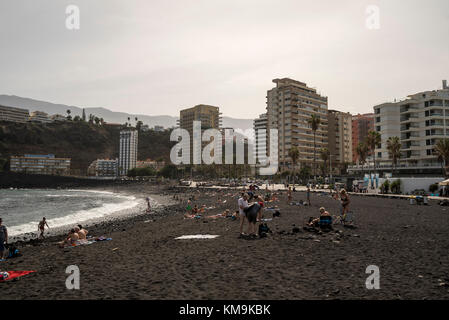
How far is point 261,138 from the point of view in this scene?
5300 inches

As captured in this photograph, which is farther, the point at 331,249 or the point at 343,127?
the point at 343,127

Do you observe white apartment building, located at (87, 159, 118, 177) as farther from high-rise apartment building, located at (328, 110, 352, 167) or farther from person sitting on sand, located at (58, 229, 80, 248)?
person sitting on sand, located at (58, 229, 80, 248)

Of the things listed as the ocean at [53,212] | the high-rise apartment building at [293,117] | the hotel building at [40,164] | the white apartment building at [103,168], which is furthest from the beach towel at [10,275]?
the white apartment building at [103,168]

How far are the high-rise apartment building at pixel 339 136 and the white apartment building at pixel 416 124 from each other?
170ft

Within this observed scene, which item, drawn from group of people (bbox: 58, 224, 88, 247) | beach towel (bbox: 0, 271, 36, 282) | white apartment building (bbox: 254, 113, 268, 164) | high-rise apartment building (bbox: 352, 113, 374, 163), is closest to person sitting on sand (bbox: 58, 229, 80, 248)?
group of people (bbox: 58, 224, 88, 247)

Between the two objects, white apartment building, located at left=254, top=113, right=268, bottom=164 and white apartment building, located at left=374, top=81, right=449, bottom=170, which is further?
white apartment building, located at left=254, top=113, right=268, bottom=164

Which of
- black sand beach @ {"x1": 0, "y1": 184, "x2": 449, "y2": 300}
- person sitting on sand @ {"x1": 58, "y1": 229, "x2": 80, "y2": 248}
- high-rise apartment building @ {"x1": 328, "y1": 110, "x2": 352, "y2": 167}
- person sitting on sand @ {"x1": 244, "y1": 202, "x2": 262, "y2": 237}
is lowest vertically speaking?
person sitting on sand @ {"x1": 58, "y1": 229, "x2": 80, "y2": 248}

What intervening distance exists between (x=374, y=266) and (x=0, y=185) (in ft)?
578

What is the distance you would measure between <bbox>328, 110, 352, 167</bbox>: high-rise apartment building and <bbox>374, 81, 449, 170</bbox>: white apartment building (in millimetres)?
51796

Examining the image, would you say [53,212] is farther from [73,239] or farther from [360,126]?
[360,126]

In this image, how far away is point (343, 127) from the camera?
416 ft

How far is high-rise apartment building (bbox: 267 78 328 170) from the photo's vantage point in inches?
4289

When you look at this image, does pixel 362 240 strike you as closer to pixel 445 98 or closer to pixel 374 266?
pixel 374 266

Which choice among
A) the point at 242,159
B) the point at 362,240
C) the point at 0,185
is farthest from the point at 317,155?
the point at 0,185
